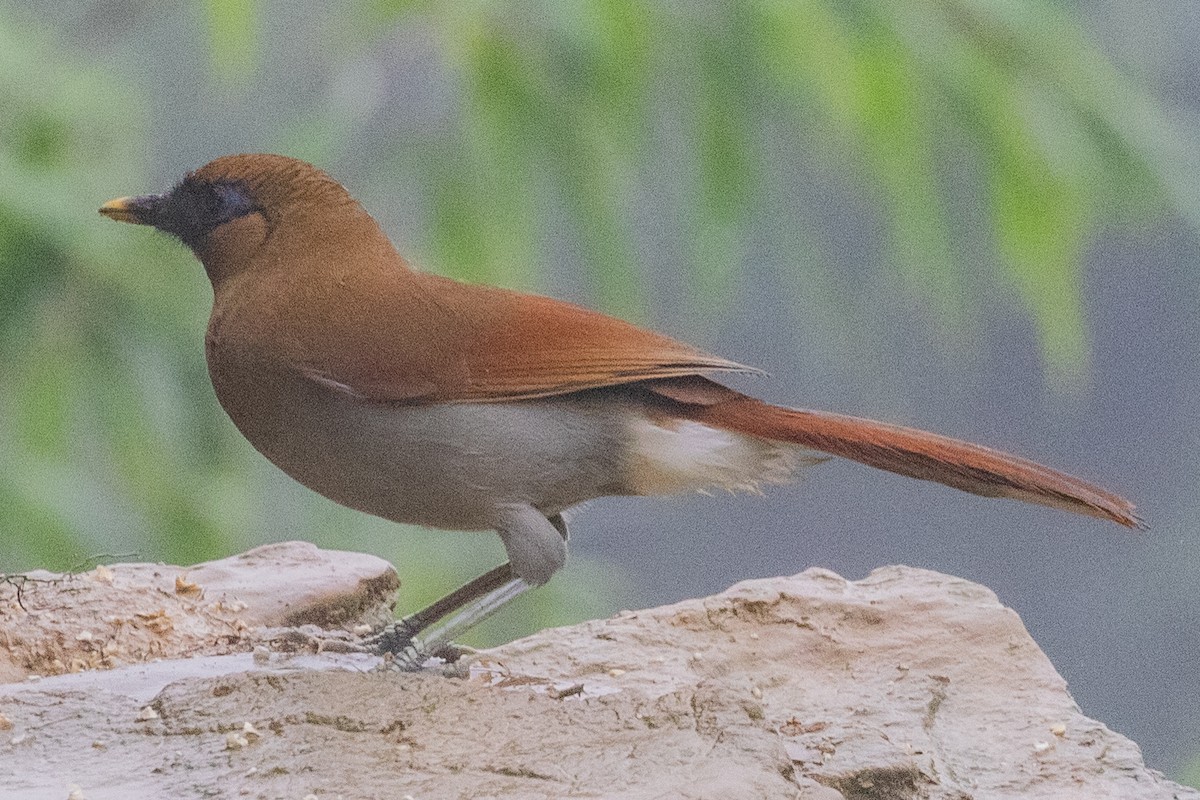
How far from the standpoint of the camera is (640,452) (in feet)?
8.70

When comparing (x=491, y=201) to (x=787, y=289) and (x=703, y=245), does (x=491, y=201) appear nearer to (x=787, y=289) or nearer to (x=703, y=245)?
(x=703, y=245)

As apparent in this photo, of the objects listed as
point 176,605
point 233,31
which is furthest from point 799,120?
point 176,605

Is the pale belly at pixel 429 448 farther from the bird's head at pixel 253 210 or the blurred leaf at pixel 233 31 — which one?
the blurred leaf at pixel 233 31

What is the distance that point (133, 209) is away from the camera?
9.39ft

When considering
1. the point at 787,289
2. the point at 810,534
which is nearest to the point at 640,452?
the point at 810,534

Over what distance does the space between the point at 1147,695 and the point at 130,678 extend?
2344mm

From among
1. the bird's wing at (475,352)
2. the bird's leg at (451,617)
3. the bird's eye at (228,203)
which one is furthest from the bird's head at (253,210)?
the bird's leg at (451,617)

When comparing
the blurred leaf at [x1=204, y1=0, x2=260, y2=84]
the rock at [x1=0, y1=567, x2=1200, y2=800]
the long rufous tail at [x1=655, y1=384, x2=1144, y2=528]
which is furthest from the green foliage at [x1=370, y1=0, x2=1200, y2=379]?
the long rufous tail at [x1=655, y1=384, x2=1144, y2=528]

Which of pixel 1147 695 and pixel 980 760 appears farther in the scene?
pixel 1147 695

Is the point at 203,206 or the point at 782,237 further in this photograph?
the point at 782,237

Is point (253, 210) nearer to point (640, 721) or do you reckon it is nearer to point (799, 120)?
point (640, 721)

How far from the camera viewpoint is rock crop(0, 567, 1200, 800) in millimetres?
2041

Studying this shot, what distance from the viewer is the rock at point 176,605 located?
9.53ft

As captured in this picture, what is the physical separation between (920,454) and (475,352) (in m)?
0.73
